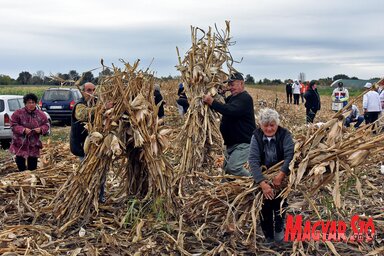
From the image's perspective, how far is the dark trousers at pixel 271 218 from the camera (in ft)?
15.9

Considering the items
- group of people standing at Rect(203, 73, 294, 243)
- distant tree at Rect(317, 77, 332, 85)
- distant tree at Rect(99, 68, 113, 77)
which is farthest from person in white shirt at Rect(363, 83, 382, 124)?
distant tree at Rect(317, 77, 332, 85)

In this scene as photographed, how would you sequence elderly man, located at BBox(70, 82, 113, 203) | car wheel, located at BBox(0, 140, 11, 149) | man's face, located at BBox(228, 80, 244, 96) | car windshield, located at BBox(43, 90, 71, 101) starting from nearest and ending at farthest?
elderly man, located at BBox(70, 82, 113, 203), man's face, located at BBox(228, 80, 244, 96), car wheel, located at BBox(0, 140, 11, 149), car windshield, located at BBox(43, 90, 71, 101)

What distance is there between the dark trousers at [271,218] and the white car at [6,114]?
26.9 ft

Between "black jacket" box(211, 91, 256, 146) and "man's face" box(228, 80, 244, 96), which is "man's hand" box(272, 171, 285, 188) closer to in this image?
"black jacket" box(211, 91, 256, 146)

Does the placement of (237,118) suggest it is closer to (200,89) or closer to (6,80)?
(200,89)

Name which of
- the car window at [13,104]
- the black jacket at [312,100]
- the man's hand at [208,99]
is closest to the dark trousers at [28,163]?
the man's hand at [208,99]

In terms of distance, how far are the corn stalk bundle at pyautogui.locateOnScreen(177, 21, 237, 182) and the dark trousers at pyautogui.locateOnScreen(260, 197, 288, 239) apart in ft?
6.99

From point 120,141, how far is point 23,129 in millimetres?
2854

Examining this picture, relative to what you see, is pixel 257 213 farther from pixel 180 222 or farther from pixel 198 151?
pixel 198 151

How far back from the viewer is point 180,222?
506 centimetres

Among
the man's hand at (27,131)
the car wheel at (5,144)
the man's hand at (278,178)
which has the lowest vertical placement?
the car wheel at (5,144)

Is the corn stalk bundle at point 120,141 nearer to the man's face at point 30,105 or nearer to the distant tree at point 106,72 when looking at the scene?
the distant tree at point 106,72

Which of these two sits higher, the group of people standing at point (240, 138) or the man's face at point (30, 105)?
the man's face at point (30, 105)

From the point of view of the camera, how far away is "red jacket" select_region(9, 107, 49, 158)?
24.5ft
